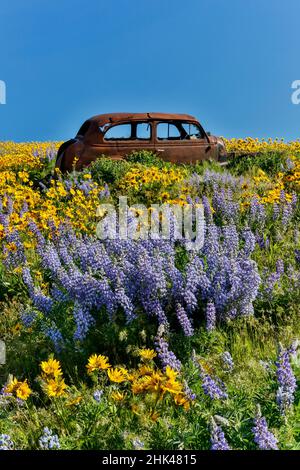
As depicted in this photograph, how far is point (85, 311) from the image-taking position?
14.2ft

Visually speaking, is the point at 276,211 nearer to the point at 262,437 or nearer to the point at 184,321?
the point at 184,321

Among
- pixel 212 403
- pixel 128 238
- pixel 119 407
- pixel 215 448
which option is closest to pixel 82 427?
pixel 119 407

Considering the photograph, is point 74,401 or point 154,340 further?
point 154,340

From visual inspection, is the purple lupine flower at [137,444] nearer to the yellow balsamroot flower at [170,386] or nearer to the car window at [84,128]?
the yellow balsamroot flower at [170,386]

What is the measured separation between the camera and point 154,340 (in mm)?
4191

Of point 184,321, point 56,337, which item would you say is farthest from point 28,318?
point 184,321

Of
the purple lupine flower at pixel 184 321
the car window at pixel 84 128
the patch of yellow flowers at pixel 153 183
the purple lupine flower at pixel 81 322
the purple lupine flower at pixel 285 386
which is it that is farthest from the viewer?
the car window at pixel 84 128

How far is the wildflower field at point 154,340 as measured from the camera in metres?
2.71

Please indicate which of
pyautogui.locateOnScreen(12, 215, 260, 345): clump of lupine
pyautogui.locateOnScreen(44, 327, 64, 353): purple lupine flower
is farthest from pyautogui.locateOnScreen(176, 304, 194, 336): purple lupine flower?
pyautogui.locateOnScreen(44, 327, 64, 353): purple lupine flower

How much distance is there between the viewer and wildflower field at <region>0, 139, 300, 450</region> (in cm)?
271

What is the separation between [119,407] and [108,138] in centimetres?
1057

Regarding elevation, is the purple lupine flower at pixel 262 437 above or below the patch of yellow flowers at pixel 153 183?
below

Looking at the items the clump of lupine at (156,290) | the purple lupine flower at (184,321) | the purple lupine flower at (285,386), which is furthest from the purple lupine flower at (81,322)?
the purple lupine flower at (285,386)

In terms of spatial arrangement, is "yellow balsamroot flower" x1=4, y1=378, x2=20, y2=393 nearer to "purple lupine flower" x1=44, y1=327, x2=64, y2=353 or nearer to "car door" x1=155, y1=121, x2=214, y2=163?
"purple lupine flower" x1=44, y1=327, x2=64, y2=353
